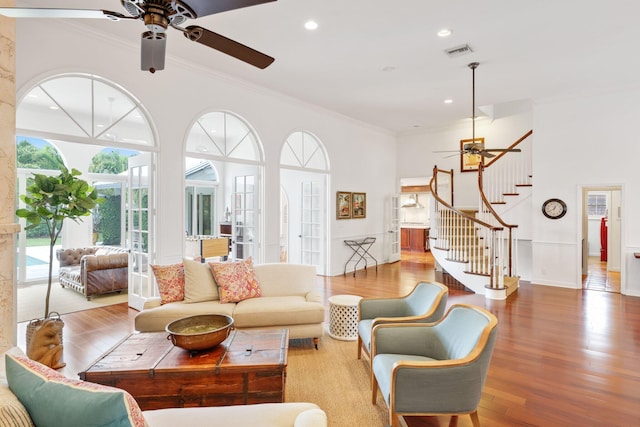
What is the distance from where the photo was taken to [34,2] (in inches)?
135

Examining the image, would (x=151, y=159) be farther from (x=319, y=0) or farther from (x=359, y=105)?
(x=359, y=105)

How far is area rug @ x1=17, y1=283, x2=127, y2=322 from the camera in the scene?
5.06 metres

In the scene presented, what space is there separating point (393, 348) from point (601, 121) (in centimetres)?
622

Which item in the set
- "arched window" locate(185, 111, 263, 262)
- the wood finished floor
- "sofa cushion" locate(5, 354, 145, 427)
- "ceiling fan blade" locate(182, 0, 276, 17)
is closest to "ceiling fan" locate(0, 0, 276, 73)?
"ceiling fan blade" locate(182, 0, 276, 17)

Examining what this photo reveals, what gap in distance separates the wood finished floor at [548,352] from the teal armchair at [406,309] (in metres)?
0.69

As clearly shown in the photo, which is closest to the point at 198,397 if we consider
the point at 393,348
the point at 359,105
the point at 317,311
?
the point at 393,348

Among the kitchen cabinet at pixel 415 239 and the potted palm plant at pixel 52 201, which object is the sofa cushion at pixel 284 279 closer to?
the potted palm plant at pixel 52 201

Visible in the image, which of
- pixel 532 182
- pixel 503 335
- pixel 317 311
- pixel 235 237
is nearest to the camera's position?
pixel 317 311

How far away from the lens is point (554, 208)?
654 cm

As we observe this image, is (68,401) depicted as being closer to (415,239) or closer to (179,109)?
(179,109)

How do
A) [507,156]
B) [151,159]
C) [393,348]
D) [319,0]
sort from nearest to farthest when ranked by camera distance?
[393,348] → [319,0] → [151,159] → [507,156]

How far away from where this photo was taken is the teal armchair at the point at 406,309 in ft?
9.25

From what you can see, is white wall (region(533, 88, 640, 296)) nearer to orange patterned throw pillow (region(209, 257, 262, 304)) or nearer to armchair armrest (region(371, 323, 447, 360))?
armchair armrest (region(371, 323, 447, 360))

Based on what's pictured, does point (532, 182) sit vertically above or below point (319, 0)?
below
